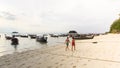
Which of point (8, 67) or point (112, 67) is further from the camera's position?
point (8, 67)

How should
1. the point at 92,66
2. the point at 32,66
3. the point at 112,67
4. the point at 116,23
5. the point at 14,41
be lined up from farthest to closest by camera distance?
the point at 116,23 → the point at 14,41 → the point at 32,66 → the point at 92,66 → the point at 112,67

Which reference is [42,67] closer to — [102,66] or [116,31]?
[102,66]

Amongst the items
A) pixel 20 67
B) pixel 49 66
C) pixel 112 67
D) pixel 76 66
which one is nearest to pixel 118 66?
pixel 112 67

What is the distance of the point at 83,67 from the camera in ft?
41.7

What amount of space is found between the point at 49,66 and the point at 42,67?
622 mm

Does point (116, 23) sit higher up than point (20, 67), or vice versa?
point (116, 23)

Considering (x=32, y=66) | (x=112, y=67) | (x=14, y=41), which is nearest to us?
(x=112, y=67)

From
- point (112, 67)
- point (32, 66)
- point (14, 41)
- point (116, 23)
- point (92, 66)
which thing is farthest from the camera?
point (116, 23)

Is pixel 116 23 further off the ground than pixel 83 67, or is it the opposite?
pixel 116 23

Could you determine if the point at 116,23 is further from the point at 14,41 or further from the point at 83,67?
the point at 83,67

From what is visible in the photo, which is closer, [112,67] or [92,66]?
[112,67]

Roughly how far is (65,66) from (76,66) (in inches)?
37.7

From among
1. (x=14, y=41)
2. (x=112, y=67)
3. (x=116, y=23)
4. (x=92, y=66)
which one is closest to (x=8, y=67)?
(x=92, y=66)

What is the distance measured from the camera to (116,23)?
3115 inches
